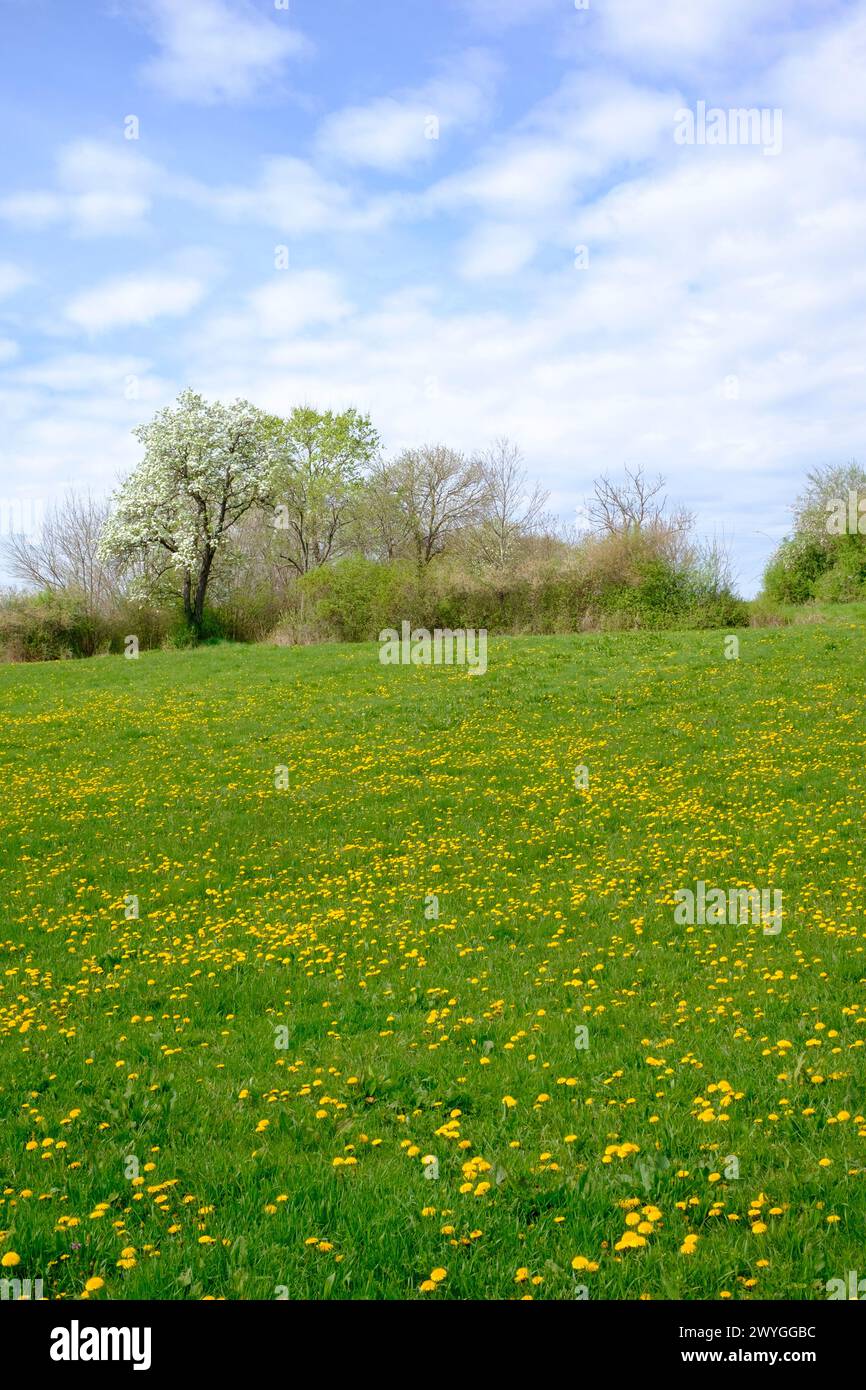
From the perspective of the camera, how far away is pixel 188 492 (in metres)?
47.5

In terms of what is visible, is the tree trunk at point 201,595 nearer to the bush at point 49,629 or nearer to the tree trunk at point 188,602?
the tree trunk at point 188,602

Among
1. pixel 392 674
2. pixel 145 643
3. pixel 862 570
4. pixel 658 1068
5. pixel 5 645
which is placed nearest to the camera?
pixel 658 1068

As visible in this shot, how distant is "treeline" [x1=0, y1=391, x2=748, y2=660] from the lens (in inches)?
1613

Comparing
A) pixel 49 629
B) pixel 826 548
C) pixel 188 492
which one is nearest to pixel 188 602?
pixel 188 492

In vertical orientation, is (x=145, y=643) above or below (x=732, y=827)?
above

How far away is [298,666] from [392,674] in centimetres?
447

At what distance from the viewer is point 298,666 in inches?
1193

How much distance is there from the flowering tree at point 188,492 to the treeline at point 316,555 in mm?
85

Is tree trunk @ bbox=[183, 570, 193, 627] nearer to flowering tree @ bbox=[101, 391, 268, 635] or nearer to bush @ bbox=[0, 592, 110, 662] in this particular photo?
A: flowering tree @ bbox=[101, 391, 268, 635]

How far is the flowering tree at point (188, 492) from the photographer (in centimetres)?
4747

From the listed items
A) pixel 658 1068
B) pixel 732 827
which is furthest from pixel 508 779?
pixel 658 1068

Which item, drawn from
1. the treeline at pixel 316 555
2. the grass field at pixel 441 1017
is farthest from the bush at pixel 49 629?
the grass field at pixel 441 1017
